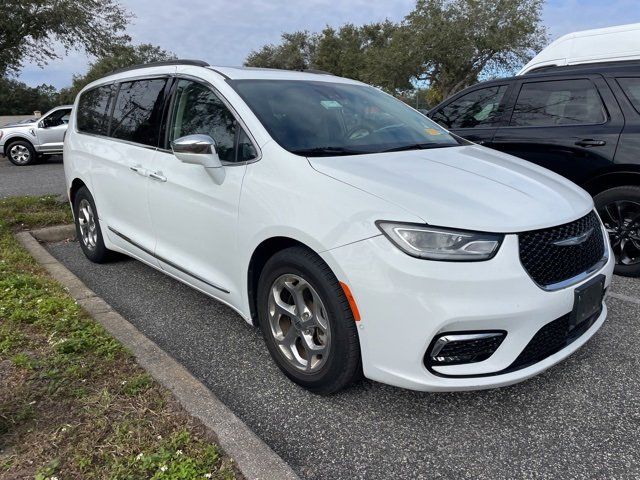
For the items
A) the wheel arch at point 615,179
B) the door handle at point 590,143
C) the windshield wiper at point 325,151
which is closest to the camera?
the windshield wiper at point 325,151

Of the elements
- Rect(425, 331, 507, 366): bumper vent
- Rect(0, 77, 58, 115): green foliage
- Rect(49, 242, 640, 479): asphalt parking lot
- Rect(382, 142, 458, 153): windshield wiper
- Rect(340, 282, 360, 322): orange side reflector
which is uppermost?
Rect(0, 77, 58, 115): green foliage

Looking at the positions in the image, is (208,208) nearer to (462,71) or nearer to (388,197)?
(388,197)

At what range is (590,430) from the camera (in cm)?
233

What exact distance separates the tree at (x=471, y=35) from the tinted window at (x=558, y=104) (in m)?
25.4

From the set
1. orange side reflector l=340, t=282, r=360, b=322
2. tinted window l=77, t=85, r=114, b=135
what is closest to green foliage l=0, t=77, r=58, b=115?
tinted window l=77, t=85, r=114, b=135

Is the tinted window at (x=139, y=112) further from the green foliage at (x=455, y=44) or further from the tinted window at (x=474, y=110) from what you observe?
the green foliage at (x=455, y=44)

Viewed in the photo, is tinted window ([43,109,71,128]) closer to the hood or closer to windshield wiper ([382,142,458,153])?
windshield wiper ([382,142,458,153])

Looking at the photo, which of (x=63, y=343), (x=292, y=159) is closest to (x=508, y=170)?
(x=292, y=159)

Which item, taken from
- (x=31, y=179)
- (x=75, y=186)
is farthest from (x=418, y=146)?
(x=31, y=179)

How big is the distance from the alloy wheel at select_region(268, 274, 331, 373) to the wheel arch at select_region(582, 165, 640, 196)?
10.2 feet

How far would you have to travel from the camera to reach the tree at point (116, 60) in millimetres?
18828

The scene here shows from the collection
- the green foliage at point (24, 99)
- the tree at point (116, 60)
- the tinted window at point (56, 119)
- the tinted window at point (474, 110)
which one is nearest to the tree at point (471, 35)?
the tree at point (116, 60)

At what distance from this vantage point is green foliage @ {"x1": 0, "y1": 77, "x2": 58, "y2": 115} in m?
57.6

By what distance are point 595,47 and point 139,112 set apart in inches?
204
